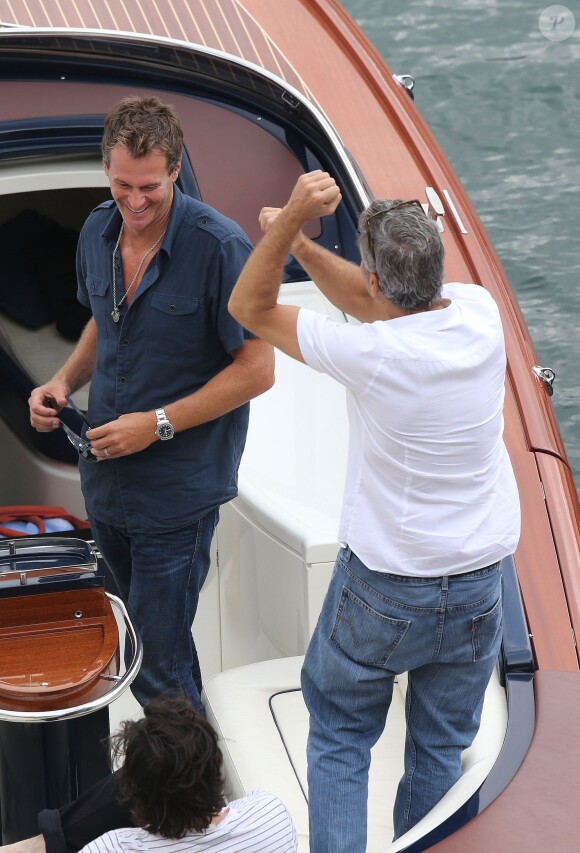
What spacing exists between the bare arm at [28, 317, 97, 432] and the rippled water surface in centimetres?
298

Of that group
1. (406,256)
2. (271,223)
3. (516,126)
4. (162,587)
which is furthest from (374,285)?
(516,126)

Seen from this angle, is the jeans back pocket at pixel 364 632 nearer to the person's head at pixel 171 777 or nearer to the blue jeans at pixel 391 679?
the blue jeans at pixel 391 679

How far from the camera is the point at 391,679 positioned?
162cm

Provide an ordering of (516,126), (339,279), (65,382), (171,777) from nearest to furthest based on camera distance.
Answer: (171,777), (339,279), (65,382), (516,126)

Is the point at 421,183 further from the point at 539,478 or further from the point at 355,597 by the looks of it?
the point at 355,597

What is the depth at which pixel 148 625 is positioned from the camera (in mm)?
2066

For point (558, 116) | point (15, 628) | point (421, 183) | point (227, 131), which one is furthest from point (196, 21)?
point (558, 116)

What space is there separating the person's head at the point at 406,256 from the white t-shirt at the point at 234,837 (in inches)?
25.2

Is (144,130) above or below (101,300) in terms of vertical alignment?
above

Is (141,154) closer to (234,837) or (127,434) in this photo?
(127,434)

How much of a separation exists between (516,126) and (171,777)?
569 cm

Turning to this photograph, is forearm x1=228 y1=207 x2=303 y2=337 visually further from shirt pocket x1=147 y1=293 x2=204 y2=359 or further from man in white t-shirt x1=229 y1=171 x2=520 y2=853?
shirt pocket x1=147 y1=293 x2=204 y2=359

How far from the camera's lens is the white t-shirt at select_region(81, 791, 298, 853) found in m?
1.37

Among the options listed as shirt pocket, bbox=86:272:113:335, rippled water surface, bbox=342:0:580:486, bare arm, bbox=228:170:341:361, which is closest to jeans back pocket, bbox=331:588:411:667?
bare arm, bbox=228:170:341:361
